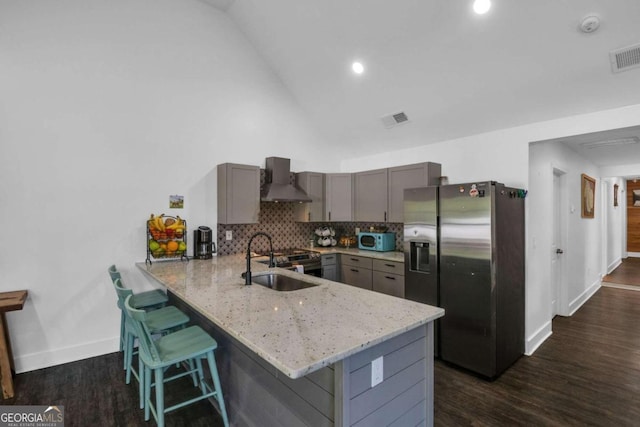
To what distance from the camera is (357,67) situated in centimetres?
377

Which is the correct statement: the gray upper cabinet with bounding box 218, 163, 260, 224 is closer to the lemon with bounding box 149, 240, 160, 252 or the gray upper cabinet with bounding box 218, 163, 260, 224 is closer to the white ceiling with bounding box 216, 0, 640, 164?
the lemon with bounding box 149, 240, 160, 252

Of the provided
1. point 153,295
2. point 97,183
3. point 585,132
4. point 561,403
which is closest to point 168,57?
point 97,183

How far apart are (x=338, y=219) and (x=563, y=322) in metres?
3.43

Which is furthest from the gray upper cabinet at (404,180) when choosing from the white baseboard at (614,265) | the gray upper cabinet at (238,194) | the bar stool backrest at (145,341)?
the white baseboard at (614,265)

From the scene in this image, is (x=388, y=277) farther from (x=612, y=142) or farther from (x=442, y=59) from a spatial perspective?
(x=612, y=142)

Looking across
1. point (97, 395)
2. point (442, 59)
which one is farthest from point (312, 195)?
point (97, 395)

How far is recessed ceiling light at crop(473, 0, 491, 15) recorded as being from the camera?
2537mm

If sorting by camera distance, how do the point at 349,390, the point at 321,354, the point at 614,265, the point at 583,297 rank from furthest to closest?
the point at 614,265, the point at 583,297, the point at 349,390, the point at 321,354

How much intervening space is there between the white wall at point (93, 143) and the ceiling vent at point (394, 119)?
7.04 ft

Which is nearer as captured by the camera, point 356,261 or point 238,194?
point 238,194

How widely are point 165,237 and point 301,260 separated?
1.63 m

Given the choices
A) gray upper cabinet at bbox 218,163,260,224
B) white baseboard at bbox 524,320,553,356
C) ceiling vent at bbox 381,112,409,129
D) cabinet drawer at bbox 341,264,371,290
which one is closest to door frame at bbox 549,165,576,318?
white baseboard at bbox 524,320,553,356

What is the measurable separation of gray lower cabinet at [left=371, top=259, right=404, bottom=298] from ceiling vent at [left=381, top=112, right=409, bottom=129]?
186 cm

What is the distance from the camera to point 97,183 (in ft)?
10.9
